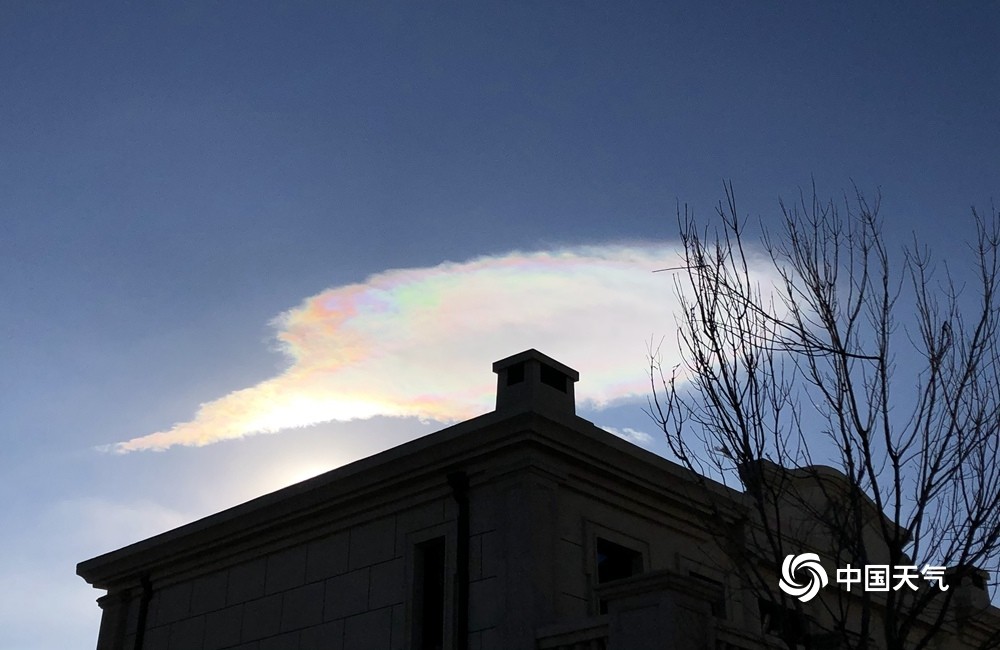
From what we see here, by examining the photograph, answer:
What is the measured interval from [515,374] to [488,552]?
7.42 ft

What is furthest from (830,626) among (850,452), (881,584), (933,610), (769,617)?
(850,452)

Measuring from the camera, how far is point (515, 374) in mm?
13219

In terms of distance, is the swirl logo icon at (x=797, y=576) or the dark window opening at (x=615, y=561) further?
the dark window opening at (x=615, y=561)

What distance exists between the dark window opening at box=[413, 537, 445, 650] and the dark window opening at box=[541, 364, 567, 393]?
7.94 feet

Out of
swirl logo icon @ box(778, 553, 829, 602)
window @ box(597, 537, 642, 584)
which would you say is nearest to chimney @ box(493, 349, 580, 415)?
window @ box(597, 537, 642, 584)

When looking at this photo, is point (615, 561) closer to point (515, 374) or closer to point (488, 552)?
point (488, 552)

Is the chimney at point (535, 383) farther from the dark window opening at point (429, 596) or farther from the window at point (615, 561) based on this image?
the dark window opening at point (429, 596)

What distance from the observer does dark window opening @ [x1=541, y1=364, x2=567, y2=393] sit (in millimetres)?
13234

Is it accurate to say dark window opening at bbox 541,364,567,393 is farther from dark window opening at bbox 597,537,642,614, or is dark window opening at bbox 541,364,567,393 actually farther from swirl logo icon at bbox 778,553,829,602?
swirl logo icon at bbox 778,553,829,602

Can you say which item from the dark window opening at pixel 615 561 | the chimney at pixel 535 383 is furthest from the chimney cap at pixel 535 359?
the dark window opening at pixel 615 561

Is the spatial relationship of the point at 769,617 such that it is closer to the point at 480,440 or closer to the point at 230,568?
the point at 480,440

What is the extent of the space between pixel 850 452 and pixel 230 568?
9.88 metres

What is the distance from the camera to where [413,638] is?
1284 centimetres

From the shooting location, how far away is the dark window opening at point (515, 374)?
43.1 ft
